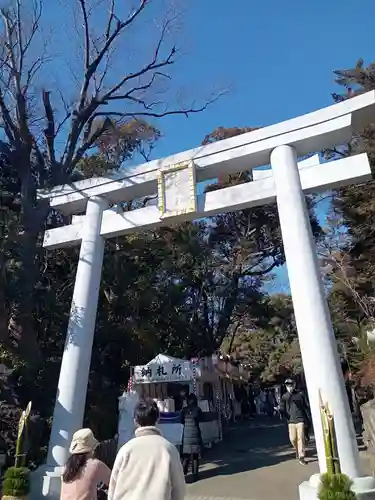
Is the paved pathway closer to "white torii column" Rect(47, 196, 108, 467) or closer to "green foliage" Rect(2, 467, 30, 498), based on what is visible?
"white torii column" Rect(47, 196, 108, 467)

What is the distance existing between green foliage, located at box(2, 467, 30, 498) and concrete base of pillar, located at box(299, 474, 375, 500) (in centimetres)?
354

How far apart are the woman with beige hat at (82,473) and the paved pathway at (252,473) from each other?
4447mm

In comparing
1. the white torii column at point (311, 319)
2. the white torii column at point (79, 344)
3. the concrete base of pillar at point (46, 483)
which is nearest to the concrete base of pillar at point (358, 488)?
the white torii column at point (311, 319)

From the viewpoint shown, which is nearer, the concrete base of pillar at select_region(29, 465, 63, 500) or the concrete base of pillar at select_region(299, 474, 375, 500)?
the concrete base of pillar at select_region(299, 474, 375, 500)

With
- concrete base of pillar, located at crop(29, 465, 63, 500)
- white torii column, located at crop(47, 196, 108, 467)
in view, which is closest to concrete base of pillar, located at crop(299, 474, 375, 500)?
concrete base of pillar, located at crop(29, 465, 63, 500)

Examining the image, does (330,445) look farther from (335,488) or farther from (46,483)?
(46,483)

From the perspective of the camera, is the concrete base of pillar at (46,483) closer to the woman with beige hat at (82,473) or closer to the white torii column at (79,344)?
the white torii column at (79,344)

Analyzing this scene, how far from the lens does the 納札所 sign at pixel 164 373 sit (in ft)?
39.7

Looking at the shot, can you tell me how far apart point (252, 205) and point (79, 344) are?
158 inches

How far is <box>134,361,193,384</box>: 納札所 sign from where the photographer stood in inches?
477

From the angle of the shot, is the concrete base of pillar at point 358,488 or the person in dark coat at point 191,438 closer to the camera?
the concrete base of pillar at point 358,488

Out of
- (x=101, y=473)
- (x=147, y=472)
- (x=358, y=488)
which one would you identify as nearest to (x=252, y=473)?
(x=358, y=488)

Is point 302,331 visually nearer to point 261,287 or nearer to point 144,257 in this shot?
point 144,257

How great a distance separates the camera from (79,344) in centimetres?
821
